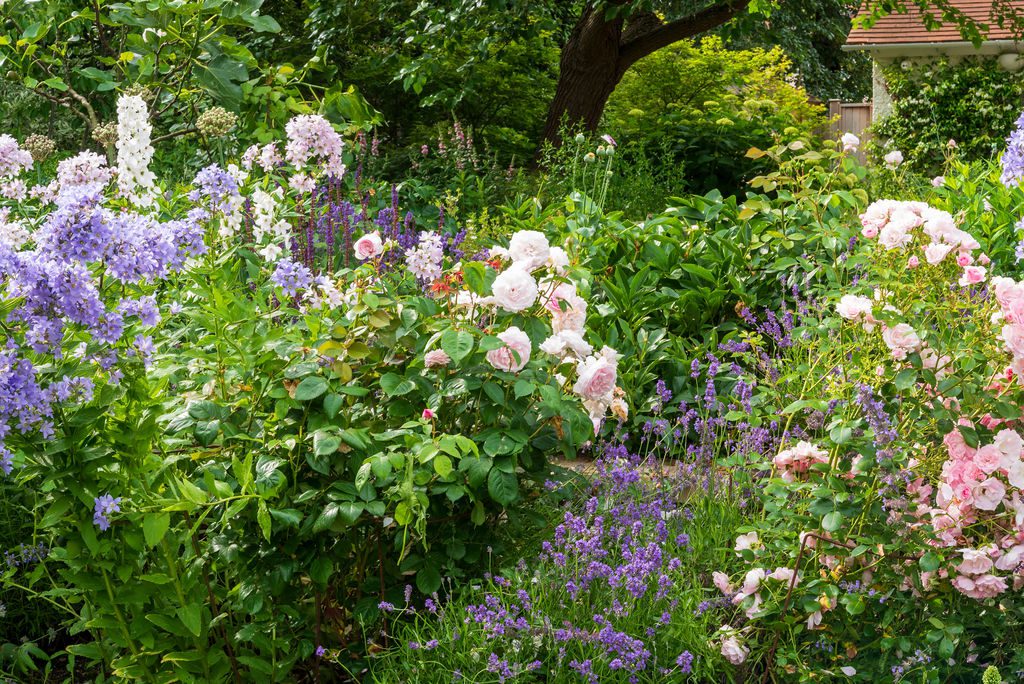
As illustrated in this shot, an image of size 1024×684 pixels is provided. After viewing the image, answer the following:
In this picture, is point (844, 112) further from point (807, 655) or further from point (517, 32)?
point (807, 655)

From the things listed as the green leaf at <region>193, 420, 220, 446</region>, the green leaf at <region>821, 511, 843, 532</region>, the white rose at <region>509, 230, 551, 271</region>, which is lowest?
the green leaf at <region>821, 511, 843, 532</region>

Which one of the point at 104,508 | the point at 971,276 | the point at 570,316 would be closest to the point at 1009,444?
the point at 971,276

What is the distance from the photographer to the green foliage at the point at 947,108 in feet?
46.8

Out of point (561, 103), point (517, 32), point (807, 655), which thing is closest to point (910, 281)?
point (807, 655)

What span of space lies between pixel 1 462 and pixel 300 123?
5.74ft

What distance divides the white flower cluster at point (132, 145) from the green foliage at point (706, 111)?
8167 millimetres

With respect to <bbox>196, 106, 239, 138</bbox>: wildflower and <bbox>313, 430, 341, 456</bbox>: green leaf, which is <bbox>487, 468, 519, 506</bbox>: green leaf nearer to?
<bbox>313, 430, 341, 456</bbox>: green leaf

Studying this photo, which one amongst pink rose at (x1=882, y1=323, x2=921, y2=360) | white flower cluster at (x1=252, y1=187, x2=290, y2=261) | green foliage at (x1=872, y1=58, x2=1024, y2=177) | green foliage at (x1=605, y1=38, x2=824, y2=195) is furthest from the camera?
green foliage at (x1=872, y1=58, x2=1024, y2=177)

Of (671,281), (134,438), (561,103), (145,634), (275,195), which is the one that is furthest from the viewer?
(561,103)

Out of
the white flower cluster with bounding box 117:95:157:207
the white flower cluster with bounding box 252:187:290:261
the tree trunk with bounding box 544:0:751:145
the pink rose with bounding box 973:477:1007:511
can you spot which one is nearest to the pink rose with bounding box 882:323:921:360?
the pink rose with bounding box 973:477:1007:511

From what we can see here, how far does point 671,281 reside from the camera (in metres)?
4.85

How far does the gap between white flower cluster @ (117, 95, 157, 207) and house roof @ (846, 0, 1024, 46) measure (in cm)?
1426

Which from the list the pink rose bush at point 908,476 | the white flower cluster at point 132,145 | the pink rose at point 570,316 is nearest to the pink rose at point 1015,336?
the pink rose bush at point 908,476

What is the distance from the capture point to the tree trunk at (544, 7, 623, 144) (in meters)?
9.75
